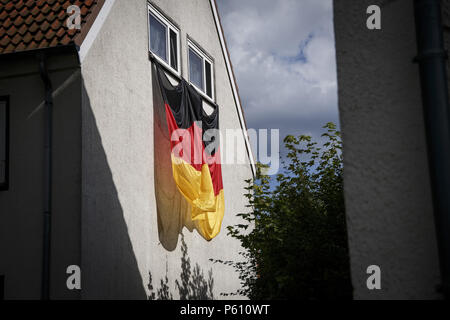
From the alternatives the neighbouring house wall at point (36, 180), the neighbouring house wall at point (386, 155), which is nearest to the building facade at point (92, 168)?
the neighbouring house wall at point (36, 180)

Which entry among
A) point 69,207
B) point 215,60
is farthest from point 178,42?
point 69,207

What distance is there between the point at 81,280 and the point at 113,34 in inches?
167

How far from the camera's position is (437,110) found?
2.44 metres

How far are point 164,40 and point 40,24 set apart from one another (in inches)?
138

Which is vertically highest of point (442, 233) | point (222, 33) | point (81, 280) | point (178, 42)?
point (222, 33)

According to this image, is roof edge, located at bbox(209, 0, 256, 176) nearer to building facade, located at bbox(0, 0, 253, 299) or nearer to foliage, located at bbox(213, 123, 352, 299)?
building facade, located at bbox(0, 0, 253, 299)

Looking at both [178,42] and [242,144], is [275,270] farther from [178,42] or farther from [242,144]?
[242,144]

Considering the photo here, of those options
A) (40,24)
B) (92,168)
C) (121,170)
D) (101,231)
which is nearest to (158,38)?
(40,24)

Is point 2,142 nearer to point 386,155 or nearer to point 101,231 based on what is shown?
point 101,231

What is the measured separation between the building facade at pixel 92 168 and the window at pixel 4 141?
9 cm

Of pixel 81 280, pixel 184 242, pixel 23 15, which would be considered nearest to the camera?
pixel 81 280

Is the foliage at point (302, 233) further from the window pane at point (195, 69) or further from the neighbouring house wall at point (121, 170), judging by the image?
the window pane at point (195, 69)

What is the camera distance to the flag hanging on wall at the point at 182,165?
30.7 ft

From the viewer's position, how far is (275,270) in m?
6.88
